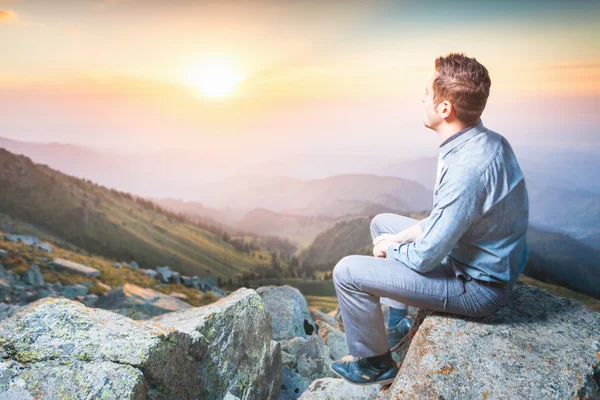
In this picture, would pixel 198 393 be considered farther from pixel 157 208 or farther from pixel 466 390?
pixel 157 208

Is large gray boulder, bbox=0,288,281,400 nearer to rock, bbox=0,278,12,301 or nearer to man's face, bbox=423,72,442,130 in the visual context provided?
man's face, bbox=423,72,442,130

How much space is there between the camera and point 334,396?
255 inches

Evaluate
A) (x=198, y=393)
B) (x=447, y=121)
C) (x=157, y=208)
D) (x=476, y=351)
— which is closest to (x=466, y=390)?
(x=476, y=351)

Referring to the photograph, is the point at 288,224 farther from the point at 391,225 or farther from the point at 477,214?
the point at 477,214

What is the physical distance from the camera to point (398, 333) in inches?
253

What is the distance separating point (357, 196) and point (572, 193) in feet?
316

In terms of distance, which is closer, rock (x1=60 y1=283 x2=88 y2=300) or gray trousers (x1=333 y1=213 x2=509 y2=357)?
gray trousers (x1=333 y1=213 x2=509 y2=357)

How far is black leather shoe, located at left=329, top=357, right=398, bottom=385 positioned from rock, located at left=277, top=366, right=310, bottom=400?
3.24 m

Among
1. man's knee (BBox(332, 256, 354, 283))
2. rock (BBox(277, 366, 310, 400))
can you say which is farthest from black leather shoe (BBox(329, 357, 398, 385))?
rock (BBox(277, 366, 310, 400))

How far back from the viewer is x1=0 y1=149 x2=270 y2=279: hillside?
34.3m

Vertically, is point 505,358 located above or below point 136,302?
above

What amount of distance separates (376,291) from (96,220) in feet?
134

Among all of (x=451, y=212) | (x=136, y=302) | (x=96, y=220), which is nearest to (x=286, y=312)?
(x=136, y=302)

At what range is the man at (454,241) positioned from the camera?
442cm
